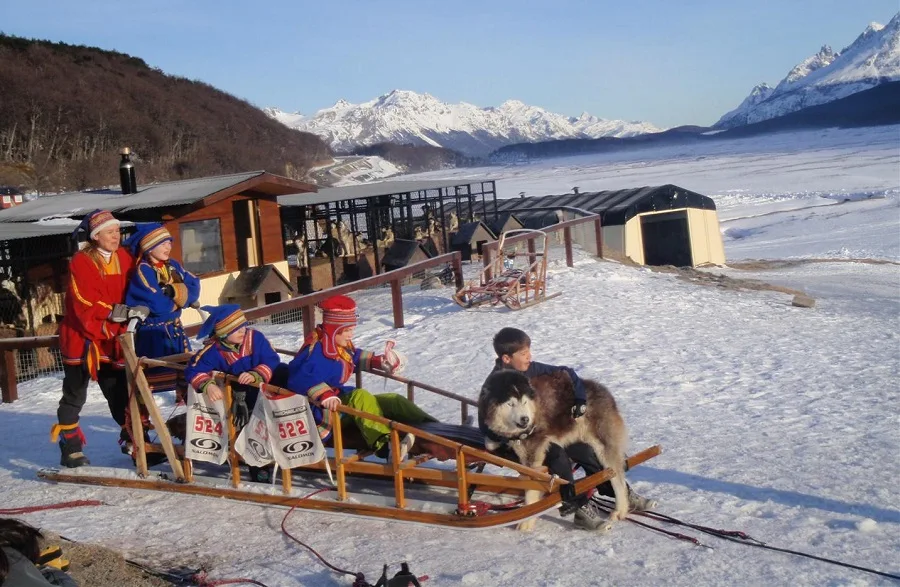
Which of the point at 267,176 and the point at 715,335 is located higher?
the point at 267,176

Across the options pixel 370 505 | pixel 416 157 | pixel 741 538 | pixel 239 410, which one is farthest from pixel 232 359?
pixel 416 157

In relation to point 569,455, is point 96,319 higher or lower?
higher

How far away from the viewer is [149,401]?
19.2 feet

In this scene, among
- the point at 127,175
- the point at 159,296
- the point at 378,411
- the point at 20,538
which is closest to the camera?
the point at 20,538

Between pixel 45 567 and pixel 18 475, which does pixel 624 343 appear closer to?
pixel 18 475

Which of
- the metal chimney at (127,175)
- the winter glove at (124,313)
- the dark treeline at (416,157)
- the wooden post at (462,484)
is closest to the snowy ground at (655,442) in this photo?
the wooden post at (462,484)

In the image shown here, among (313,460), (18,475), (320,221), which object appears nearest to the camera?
(313,460)

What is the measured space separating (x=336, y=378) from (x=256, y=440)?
64cm

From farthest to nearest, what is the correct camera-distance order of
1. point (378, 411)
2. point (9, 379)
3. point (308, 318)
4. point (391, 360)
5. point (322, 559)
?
point (308, 318) → point (9, 379) → point (391, 360) → point (378, 411) → point (322, 559)

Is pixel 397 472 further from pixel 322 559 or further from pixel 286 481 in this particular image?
pixel 286 481

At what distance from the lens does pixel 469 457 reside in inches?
198

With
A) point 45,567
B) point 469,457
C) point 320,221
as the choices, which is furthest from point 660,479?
point 320,221

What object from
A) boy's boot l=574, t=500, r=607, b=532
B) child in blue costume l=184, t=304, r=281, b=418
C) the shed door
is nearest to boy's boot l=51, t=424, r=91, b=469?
child in blue costume l=184, t=304, r=281, b=418

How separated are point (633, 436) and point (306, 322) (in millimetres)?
4870
